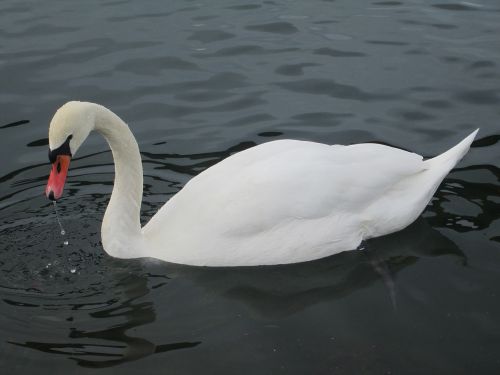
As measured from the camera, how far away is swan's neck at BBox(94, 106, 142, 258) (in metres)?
7.52

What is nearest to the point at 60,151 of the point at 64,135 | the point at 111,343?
the point at 64,135

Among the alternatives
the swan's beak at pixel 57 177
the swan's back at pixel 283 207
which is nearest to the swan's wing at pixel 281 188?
the swan's back at pixel 283 207

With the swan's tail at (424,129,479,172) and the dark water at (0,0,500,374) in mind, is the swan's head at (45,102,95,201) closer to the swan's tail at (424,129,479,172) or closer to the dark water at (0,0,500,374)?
the dark water at (0,0,500,374)

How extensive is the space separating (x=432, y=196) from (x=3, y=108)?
5431mm

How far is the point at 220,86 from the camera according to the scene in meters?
11.3

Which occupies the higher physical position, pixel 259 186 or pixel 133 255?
pixel 259 186

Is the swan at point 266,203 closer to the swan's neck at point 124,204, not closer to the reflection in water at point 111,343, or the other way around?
the swan's neck at point 124,204

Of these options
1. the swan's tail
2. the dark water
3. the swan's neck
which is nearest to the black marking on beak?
the swan's neck

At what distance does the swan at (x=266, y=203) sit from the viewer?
720 cm

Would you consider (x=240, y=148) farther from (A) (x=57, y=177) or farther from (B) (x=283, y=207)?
(A) (x=57, y=177)

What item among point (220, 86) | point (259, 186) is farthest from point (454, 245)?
point (220, 86)

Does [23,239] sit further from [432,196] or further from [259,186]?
[432,196]

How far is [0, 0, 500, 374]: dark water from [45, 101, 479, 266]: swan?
6.9 inches

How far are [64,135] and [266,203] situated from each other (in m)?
1.68
